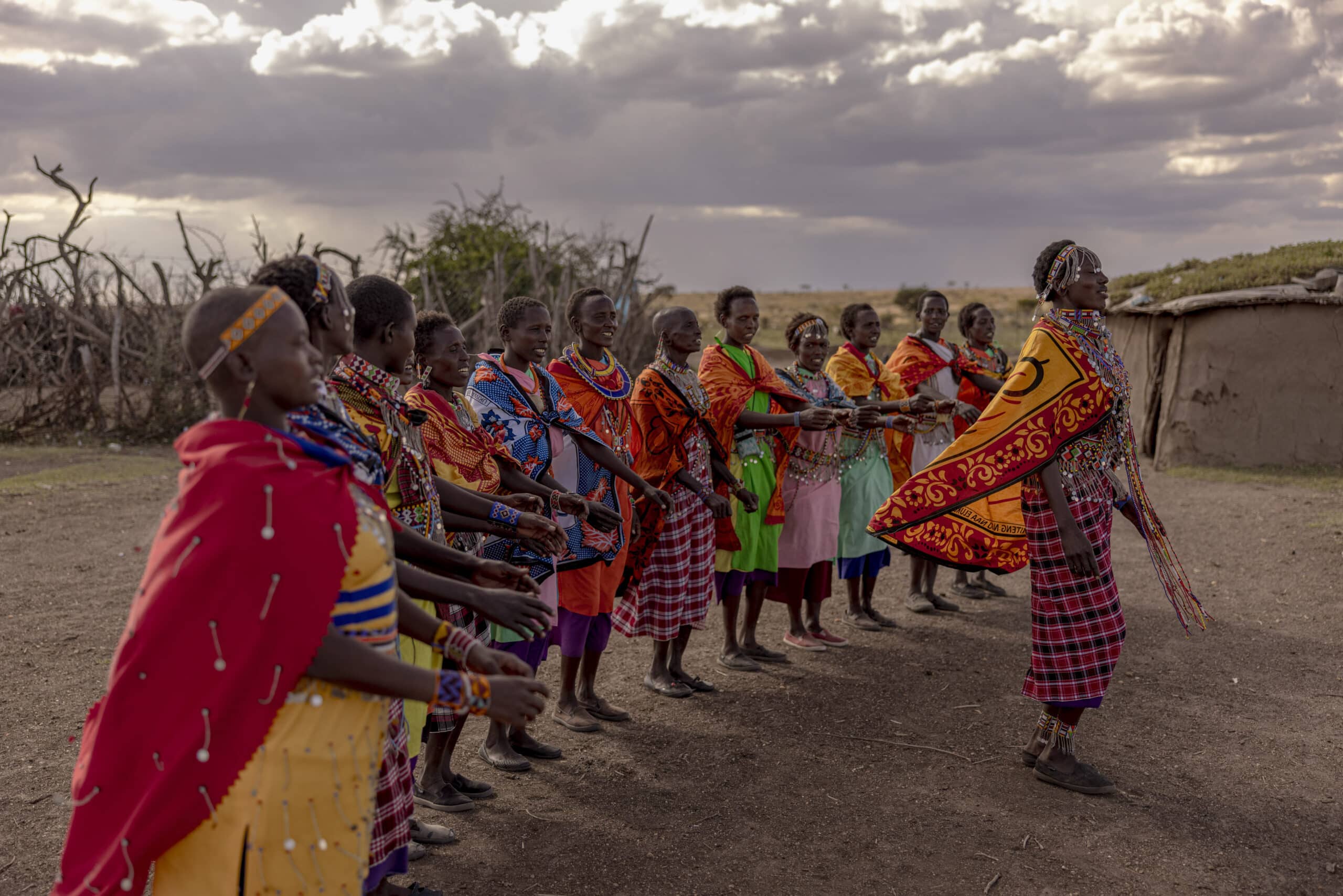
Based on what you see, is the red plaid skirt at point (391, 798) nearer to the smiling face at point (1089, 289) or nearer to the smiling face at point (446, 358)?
the smiling face at point (446, 358)

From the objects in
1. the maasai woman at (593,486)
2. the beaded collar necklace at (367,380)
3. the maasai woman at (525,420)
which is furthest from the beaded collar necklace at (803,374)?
the beaded collar necklace at (367,380)

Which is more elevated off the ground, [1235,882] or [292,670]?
[292,670]

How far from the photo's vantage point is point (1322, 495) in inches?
421

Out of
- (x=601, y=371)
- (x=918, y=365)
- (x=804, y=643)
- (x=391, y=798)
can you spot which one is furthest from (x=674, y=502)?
(x=918, y=365)

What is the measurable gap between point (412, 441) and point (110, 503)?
838cm

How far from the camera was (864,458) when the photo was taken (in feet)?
22.0

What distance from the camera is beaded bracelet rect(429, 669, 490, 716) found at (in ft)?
6.53

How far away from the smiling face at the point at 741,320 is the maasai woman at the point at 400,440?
2.61 meters

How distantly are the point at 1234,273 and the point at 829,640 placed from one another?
10.3 m

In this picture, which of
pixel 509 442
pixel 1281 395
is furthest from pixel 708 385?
pixel 1281 395

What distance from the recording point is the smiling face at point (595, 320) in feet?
16.2

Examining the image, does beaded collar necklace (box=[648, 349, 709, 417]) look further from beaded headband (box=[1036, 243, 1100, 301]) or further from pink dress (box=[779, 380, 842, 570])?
beaded headband (box=[1036, 243, 1100, 301])

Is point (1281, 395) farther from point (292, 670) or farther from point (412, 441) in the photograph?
point (292, 670)

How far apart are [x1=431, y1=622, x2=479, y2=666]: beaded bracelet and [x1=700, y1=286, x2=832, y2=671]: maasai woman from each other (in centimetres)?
346
